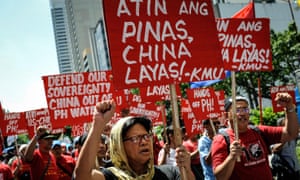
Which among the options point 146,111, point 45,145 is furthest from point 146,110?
point 45,145

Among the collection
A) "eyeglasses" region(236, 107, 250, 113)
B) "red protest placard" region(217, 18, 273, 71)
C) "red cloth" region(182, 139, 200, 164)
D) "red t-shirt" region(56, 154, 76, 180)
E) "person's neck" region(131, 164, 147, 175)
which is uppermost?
"red protest placard" region(217, 18, 273, 71)

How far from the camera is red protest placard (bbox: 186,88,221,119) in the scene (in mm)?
7522

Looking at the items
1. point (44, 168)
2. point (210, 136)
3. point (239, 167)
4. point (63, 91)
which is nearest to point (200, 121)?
point (210, 136)

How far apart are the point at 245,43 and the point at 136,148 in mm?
2270

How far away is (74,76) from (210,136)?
119 inches

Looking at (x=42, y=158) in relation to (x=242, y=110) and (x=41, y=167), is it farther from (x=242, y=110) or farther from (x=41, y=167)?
(x=242, y=110)

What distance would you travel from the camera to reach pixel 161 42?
341 centimetres

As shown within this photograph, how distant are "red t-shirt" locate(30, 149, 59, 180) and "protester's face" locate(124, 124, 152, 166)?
3.12 m

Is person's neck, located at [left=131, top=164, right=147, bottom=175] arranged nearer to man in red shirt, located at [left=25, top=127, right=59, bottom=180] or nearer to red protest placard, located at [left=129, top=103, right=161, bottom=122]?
man in red shirt, located at [left=25, top=127, right=59, bottom=180]

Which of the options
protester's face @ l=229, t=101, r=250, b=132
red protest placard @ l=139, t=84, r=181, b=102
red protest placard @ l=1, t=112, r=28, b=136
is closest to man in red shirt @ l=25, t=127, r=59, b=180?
red protest placard @ l=139, t=84, r=181, b=102

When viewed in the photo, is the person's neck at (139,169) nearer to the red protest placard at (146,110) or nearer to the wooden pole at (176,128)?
the wooden pole at (176,128)

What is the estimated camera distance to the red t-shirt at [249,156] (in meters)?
3.56

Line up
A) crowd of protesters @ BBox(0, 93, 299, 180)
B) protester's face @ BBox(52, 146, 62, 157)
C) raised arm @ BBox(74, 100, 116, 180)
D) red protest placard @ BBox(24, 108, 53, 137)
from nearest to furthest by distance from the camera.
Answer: raised arm @ BBox(74, 100, 116, 180) → crowd of protesters @ BBox(0, 93, 299, 180) → protester's face @ BBox(52, 146, 62, 157) → red protest placard @ BBox(24, 108, 53, 137)

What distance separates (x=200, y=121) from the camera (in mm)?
7844
